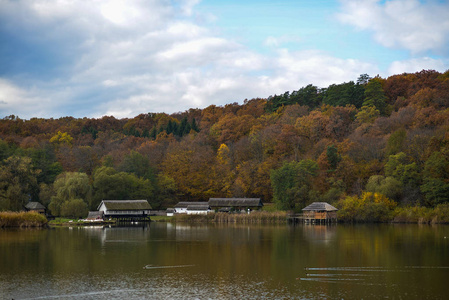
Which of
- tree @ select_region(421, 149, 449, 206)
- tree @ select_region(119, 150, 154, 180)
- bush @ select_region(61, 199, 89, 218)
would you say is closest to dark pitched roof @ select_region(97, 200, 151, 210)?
bush @ select_region(61, 199, 89, 218)

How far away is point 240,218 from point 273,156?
17.1 m

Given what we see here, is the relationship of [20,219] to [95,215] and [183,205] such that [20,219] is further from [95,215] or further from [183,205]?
[183,205]

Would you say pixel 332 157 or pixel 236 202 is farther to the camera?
pixel 236 202

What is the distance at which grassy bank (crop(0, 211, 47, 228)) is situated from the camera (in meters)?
52.2

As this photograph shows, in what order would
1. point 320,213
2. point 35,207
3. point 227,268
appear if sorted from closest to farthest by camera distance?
point 227,268, point 320,213, point 35,207

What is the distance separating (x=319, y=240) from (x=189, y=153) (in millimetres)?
47842

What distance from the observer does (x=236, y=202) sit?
237 ft

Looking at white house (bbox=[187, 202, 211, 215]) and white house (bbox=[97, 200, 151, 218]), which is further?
white house (bbox=[187, 202, 211, 215])

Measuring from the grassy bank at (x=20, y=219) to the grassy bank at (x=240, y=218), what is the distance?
2149cm

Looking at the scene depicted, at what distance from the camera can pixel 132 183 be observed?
2894 inches

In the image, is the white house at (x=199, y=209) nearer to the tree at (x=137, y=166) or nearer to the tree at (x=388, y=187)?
the tree at (x=137, y=166)

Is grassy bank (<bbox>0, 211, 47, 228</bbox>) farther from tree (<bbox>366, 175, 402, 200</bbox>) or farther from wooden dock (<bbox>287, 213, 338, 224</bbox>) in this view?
tree (<bbox>366, 175, 402, 200</bbox>)

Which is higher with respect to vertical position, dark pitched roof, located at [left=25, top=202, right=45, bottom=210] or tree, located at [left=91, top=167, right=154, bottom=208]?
tree, located at [left=91, top=167, right=154, bottom=208]

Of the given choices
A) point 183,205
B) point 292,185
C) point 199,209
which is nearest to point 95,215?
point 183,205
